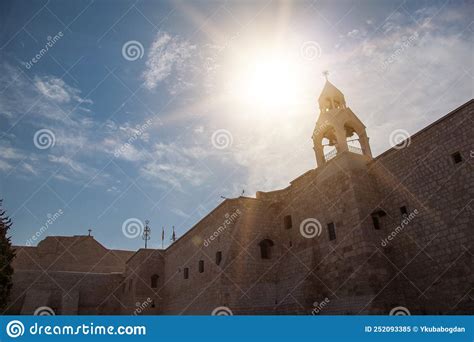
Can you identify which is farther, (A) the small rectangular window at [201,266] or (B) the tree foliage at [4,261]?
(A) the small rectangular window at [201,266]

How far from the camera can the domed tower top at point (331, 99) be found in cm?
1809

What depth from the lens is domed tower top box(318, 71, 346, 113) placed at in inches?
712

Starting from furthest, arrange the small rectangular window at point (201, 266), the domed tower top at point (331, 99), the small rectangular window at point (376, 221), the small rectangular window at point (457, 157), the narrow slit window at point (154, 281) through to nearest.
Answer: the narrow slit window at point (154, 281) → the small rectangular window at point (201, 266) → the domed tower top at point (331, 99) → the small rectangular window at point (376, 221) → the small rectangular window at point (457, 157)

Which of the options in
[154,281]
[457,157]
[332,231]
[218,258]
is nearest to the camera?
[457,157]

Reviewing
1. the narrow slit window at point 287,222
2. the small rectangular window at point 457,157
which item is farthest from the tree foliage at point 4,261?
the small rectangular window at point 457,157

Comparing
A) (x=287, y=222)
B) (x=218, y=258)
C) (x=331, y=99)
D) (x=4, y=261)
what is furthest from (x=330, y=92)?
(x=4, y=261)

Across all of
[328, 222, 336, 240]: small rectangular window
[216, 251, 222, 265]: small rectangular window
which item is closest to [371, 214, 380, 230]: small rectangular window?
[328, 222, 336, 240]: small rectangular window

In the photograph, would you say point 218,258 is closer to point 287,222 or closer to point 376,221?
point 287,222

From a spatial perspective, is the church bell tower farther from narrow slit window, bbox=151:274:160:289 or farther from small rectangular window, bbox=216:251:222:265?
narrow slit window, bbox=151:274:160:289

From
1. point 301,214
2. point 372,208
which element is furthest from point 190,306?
point 372,208

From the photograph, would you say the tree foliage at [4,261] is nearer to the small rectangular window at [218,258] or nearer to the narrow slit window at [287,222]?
the small rectangular window at [218,258]

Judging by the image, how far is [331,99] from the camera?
1817 cm

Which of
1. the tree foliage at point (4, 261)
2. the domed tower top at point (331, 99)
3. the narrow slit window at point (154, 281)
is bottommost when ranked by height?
the tree foliage at point (4, 261)

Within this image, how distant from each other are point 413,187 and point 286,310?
8.61m
